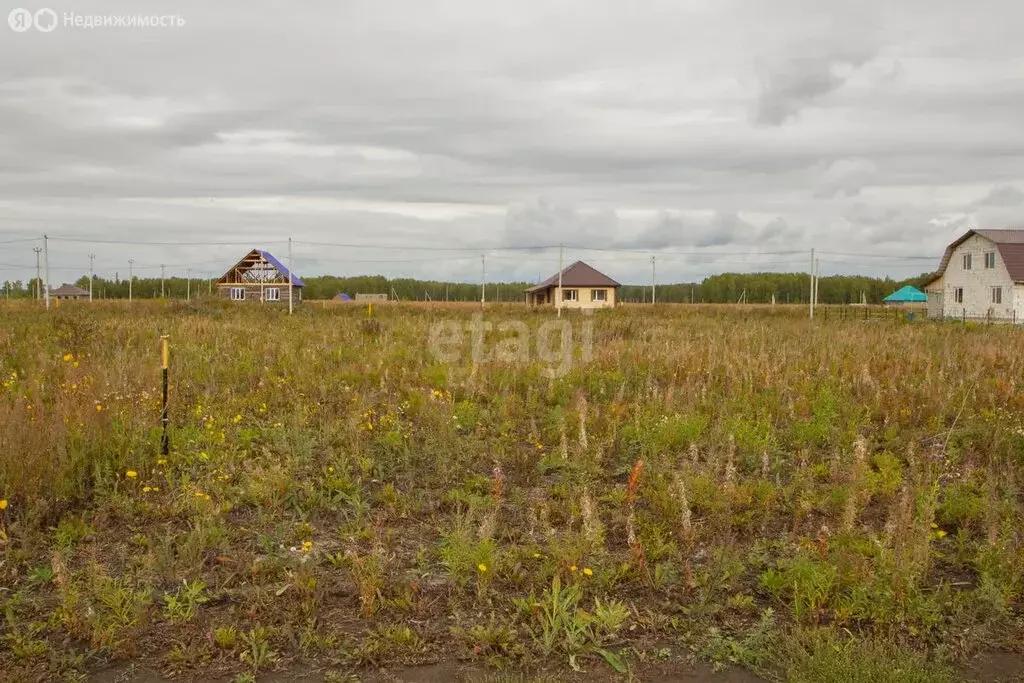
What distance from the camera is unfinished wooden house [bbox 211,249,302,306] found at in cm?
5725

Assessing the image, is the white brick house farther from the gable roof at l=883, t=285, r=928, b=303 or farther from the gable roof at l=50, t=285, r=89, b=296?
the gable roof at l=50, t=285, r=89, b=296

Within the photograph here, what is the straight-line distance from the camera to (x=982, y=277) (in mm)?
42781

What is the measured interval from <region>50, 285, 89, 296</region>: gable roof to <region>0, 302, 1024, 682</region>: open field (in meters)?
100

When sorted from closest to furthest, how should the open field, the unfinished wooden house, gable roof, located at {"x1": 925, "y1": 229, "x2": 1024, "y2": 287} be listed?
the open field < gable roof, located at {"x1": 925, "y1": 229, "x2": 1024, "y2": 287} < the unfinished wooden house

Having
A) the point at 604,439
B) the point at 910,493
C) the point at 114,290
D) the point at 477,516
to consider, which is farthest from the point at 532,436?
the point at 114,290

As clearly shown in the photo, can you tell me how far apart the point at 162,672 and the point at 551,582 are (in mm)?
2446

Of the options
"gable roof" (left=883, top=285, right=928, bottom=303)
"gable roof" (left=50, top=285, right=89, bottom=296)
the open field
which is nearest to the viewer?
the open field

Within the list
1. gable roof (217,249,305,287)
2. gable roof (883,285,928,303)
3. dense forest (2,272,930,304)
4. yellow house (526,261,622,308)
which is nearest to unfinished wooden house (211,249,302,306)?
gable roof (217,249,305,287)

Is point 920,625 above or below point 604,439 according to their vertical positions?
below

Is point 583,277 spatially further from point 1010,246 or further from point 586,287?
point 1010,246

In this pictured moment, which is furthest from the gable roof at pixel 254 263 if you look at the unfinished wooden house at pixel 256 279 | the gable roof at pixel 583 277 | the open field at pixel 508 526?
the open field at pixel 508 526

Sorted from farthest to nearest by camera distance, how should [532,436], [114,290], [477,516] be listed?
[114,290]
[532,436]
[477,516]

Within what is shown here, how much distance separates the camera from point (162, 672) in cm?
386

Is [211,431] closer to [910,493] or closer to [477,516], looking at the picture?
[477,516]
